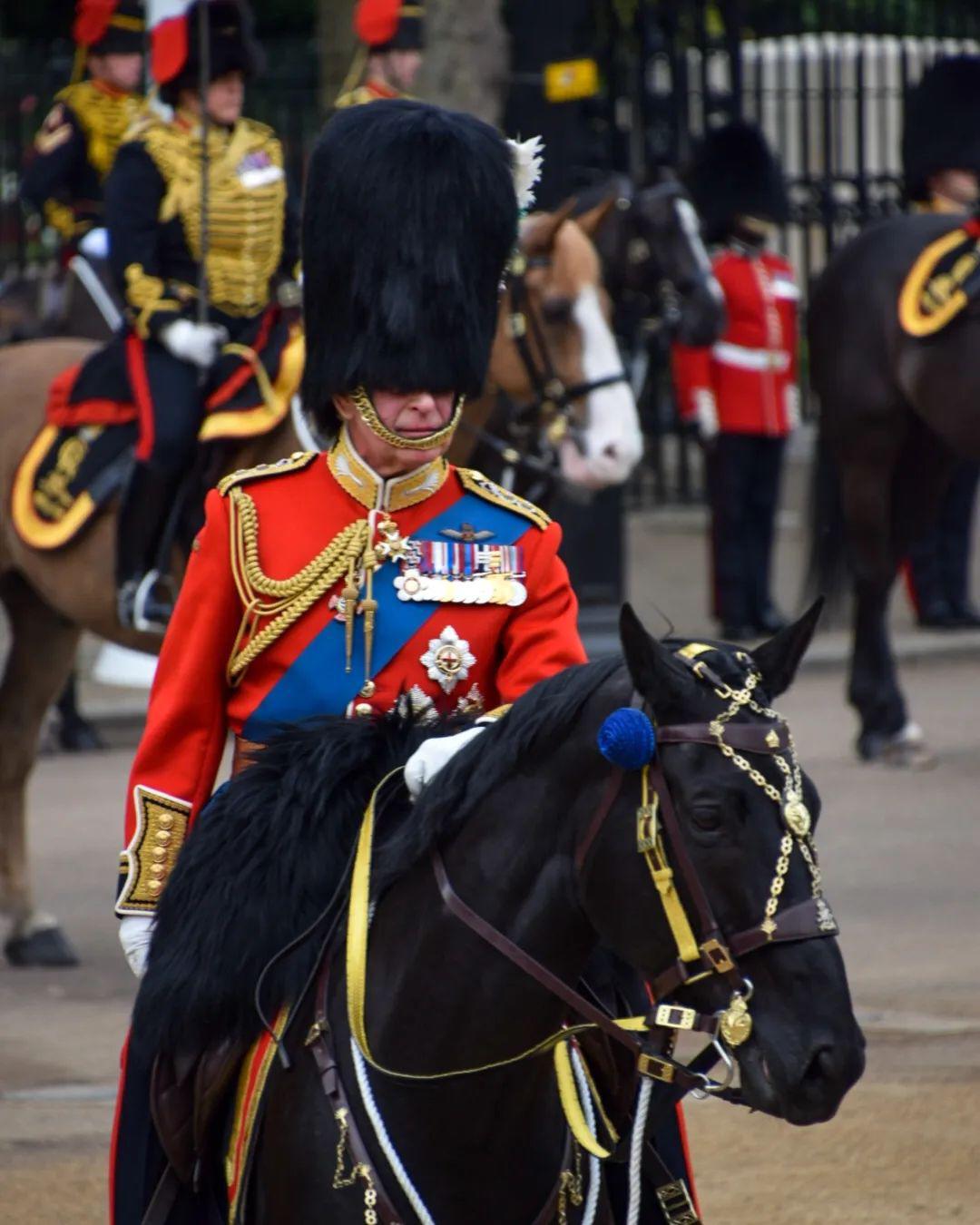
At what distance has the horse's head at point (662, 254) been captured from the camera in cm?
965

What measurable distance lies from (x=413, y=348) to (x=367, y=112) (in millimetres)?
335

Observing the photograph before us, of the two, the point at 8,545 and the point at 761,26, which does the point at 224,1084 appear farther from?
the point at 761,26

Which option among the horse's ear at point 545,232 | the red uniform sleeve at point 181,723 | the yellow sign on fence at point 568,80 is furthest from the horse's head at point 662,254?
the red uniform sleeve at point 181,723

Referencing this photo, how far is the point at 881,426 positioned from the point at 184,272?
11.2 ft

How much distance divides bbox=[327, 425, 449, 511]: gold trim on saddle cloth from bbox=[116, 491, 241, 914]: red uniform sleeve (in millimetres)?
169

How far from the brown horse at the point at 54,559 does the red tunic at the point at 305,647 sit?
361 cm

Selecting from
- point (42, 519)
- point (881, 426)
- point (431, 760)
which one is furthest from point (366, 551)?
point (881, 426)

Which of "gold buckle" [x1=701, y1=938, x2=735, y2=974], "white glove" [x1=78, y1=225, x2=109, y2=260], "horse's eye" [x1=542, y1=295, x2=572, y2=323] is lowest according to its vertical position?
"white glove" [x1=78, y1=225, x2=109, y2=260]

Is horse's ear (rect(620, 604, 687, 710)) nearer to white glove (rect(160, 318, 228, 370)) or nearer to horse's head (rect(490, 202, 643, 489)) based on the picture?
white glove (rect(160, 318, 228, 370))

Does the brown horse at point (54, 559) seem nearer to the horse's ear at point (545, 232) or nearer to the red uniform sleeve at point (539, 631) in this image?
the horse's ear at point (545, 232)

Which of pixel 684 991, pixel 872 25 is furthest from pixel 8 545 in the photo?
pixel 872 25

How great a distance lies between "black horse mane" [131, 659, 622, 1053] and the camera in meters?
3.20

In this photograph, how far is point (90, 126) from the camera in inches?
413

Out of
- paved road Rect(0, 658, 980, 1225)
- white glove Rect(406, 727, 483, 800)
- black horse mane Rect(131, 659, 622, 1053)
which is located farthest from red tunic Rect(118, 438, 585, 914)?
paved road Rect(0, 658, 980, 1225)
